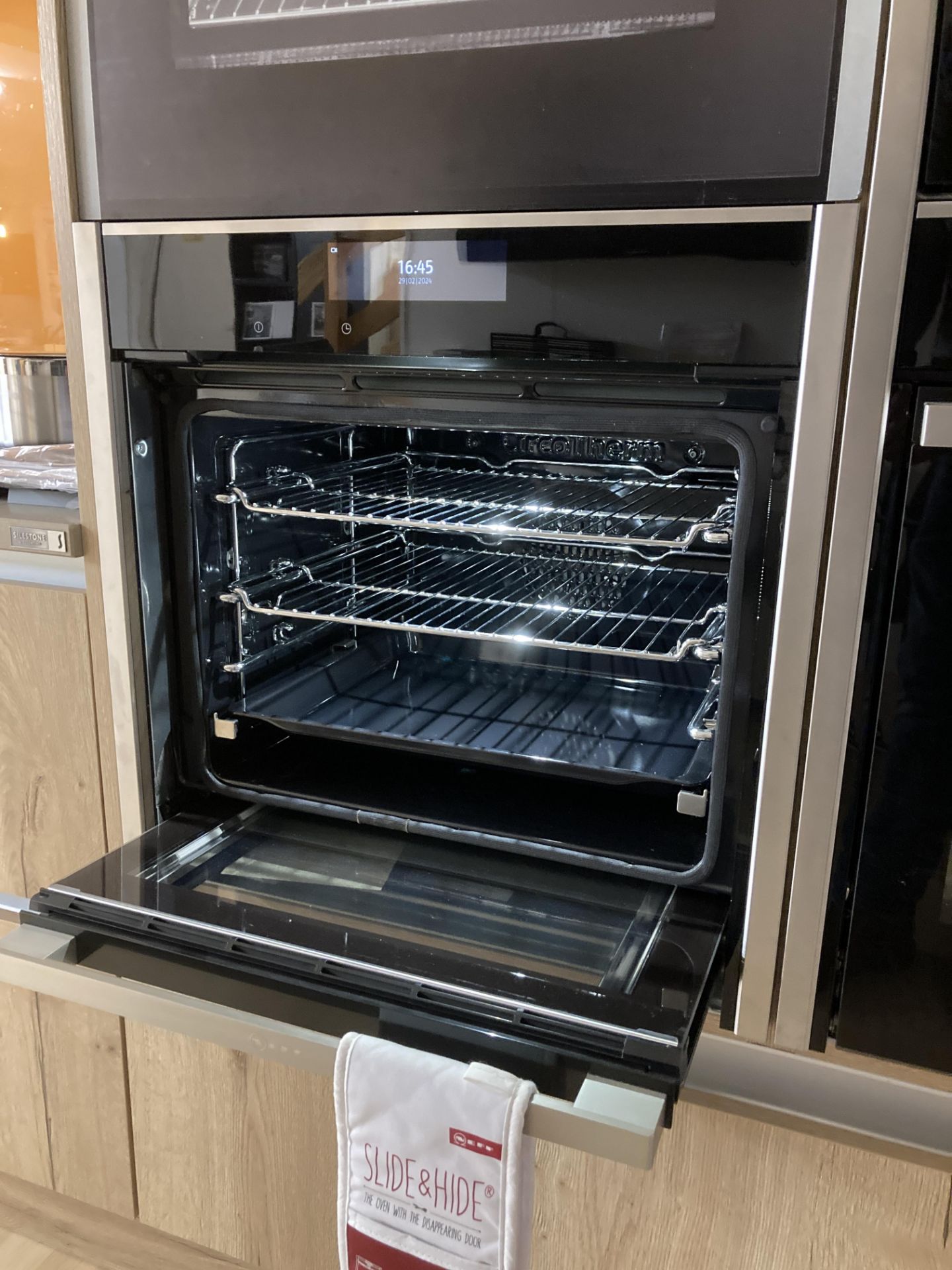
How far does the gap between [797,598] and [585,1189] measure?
2.55 ft

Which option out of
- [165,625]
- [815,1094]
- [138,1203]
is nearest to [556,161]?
[165,625]

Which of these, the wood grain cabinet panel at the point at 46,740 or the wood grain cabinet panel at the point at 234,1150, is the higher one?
the wood grain cabinet panel at the point at 46,740

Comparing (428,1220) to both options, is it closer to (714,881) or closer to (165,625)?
(714,881)

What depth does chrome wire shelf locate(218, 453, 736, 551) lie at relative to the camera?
1.19 m

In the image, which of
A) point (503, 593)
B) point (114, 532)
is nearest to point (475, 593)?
point (503, 593)

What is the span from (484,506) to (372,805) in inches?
15.4

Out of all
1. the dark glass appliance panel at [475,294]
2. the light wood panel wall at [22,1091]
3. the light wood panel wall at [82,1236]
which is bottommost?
the light wood panel wall at [82,1236]

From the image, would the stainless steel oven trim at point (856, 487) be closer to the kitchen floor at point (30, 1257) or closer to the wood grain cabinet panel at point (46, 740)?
the wood grain cabinet panel at point (46, 740)

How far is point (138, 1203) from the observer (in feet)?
4.86

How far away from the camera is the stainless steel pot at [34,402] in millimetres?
1443

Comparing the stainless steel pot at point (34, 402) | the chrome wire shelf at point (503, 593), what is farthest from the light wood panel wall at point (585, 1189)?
the stainless steel pot at point (34, 402)

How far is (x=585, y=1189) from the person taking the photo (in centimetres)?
118

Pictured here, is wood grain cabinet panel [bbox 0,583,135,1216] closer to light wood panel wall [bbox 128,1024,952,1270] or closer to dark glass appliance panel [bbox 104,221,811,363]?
light wood panel wall [bbox 128,1024,952,1270]

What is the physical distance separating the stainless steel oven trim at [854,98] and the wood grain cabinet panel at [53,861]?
2.96 ft
